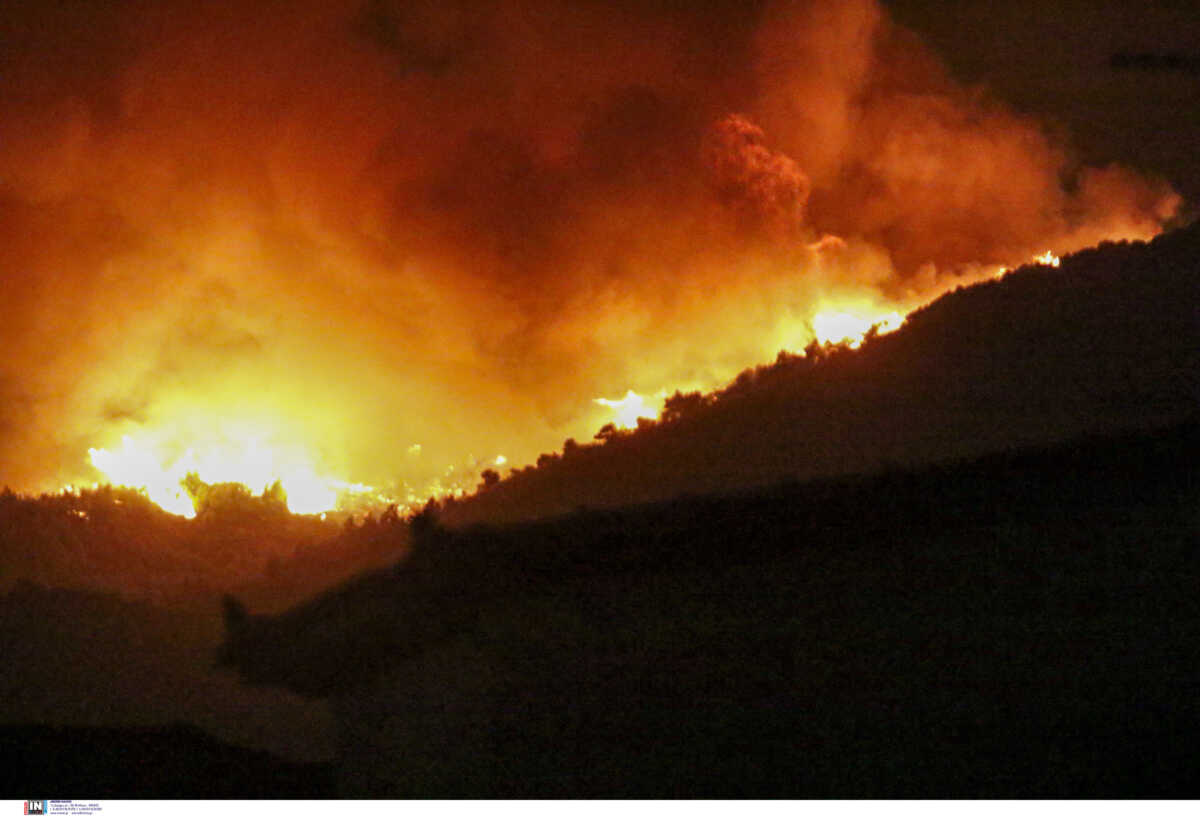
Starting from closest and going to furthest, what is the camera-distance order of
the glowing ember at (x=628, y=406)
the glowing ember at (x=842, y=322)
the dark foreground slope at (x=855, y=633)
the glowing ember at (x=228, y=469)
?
the dark foreground slope at (x=855, y=633), the glowing ember at (x=628, y=406), the glowing ember at (x=842, y=322), the glowing ember at (x=228, y=469)

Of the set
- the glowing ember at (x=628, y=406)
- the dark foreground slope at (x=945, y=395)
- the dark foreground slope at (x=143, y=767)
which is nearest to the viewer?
the dark foreground slope at (x=945, y=395)

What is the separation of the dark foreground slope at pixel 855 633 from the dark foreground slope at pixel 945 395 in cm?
35

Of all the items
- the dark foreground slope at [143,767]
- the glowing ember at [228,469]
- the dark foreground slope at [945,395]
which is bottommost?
the dark foreground slope at [143,767]

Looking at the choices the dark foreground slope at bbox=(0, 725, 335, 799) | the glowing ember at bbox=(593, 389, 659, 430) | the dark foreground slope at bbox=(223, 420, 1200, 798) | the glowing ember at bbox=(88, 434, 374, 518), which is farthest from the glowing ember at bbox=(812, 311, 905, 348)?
the dark foreground slope at bbox=(0, 725, 335, 799)

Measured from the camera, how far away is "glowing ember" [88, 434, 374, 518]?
14.0 meters

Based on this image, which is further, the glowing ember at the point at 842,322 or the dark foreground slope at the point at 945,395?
the glowing ember at the point at 842,322

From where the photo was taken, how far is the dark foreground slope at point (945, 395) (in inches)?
264

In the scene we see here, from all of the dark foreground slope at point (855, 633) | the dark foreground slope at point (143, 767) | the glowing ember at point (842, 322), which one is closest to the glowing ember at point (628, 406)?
the glowing ember at point (842, 322)

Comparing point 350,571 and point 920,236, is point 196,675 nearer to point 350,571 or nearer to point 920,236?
point 350,571

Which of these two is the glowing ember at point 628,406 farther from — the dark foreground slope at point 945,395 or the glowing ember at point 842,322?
the dark foreground slope at point 945,395

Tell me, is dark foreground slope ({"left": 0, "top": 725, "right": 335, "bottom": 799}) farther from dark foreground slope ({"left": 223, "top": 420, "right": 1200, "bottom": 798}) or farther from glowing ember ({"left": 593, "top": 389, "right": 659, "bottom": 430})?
glowing ember ({"left": 593, "top": 389, "right": 659, "bottom": 430})

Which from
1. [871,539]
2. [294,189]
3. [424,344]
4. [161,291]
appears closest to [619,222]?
[424,344]

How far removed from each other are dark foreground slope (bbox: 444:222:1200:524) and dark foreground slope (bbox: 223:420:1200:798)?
35cm

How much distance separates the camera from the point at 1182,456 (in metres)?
6.13
